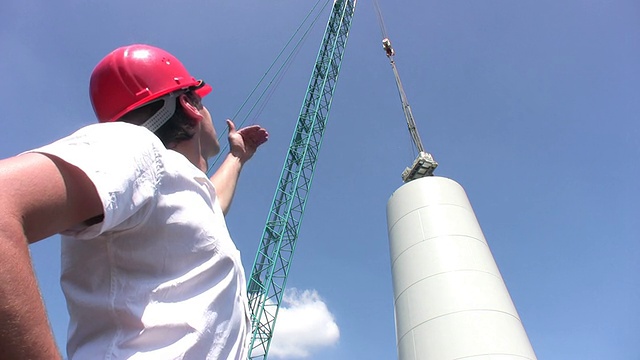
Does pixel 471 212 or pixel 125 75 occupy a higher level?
pixel 471 212

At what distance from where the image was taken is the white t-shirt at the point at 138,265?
1.04m

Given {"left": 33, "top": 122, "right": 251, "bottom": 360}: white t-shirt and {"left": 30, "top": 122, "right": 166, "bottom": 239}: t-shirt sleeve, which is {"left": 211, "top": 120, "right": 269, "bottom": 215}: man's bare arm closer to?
{"left": 33, "top": 122, "right": 251, "bottom": 360}: white t-shirt

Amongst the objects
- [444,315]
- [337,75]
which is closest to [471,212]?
[444,315]

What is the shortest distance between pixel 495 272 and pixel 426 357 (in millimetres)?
2694

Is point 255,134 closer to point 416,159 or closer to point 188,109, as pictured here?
point 188,109

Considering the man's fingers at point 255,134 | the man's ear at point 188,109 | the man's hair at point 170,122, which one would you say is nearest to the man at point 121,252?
the man's hair at point 170,122

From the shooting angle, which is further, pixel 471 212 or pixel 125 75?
pixel 471 212

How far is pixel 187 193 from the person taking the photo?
4.56 feet

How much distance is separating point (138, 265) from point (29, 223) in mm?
371

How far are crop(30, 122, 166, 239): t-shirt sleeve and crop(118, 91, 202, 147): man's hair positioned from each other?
0.66m

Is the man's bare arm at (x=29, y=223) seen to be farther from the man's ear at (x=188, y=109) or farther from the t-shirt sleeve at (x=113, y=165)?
the man's ear at (x=188, y=109)

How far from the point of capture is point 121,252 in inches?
45.6

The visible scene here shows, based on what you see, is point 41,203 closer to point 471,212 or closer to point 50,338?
point 50,338

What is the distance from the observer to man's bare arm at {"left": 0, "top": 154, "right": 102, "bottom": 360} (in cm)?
75
